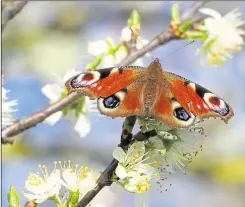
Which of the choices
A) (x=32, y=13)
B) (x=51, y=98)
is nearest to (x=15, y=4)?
(x=51, y=98)

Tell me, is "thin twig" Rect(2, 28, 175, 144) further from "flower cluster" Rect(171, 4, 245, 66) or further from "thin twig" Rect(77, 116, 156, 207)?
"thin twig" Rect(77, 116, 156, 207)

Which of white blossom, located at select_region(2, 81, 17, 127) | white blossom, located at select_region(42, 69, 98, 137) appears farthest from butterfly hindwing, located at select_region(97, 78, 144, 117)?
white blossom, located at select_region(42, 69, 98, 137)

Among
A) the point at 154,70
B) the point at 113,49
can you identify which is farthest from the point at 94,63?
the point at 154,70

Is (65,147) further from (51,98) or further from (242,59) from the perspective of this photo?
(51,98)

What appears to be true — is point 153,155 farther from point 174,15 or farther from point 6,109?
point 174,15

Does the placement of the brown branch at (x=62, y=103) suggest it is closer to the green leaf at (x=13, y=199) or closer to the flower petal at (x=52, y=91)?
the flower petal at (x=52, y=91)

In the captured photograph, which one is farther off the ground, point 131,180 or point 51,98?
point 51,98
